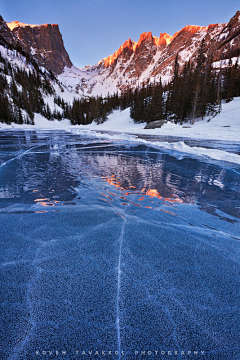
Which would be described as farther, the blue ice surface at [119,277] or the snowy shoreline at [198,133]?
the snowy shoreline at [198,133]

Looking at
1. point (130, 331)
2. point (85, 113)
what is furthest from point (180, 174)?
point (85, 113)

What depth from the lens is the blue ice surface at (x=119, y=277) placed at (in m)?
0.94

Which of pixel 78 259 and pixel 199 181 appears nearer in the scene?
pixel 78 259

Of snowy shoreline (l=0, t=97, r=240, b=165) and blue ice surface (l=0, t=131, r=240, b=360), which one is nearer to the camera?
blue ice surface (l=0, t=131, r=240, b=360)

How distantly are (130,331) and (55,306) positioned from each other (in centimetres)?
53

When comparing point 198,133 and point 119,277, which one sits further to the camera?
point 198,133

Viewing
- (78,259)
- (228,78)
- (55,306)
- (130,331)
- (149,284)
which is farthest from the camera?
(228,78)

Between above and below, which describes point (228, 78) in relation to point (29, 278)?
above

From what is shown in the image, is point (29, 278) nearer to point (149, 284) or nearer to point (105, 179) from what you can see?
point (149, 284)

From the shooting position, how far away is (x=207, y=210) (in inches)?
105

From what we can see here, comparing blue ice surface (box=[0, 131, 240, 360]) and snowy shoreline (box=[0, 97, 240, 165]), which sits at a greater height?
snowy shoreline (box=[0, 97, 240, 165])

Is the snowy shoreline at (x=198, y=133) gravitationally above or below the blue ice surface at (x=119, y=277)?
above

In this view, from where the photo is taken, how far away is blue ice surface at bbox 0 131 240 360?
944 mm

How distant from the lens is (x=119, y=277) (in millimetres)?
1353
